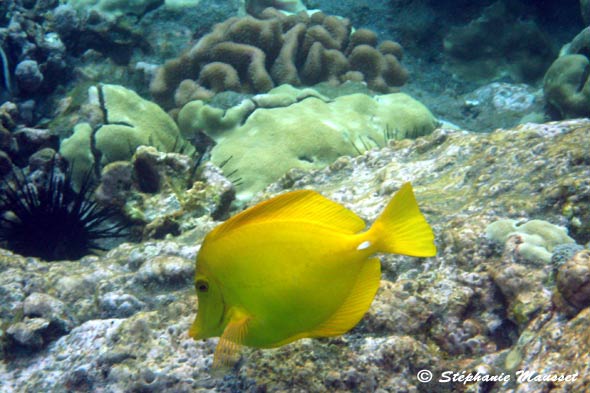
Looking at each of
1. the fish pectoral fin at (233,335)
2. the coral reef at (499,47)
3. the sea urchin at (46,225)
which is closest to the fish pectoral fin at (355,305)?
the fish pectoral fin at (233,335)

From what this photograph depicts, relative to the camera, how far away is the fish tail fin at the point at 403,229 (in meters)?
1.47

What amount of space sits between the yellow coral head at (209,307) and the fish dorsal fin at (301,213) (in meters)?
0.17

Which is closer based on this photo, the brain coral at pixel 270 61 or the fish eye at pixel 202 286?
the fish eye at pixel 202 286

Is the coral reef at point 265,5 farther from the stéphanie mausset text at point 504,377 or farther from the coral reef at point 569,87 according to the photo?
the stéphanie mausset text at point 504,377

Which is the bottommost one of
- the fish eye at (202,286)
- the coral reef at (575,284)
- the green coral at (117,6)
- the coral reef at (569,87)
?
the coral reef at (569,87)

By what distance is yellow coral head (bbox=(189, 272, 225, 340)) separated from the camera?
4.91ft

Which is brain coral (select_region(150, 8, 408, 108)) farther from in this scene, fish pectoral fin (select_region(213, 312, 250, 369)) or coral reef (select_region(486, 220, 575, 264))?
fish pectoral fin (select_region(213, 312, 250, 369))

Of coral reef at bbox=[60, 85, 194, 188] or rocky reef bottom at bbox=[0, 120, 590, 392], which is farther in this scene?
coral reef at bbox=[60, 85, 194, 188]

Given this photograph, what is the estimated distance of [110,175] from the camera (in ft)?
13.3

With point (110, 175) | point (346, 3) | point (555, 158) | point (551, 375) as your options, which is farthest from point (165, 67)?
point (551, 375)

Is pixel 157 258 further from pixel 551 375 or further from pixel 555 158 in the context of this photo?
pixel 555 158

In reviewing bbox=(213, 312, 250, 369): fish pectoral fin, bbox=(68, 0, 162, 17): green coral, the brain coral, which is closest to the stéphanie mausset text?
bbox=(213, 312, 250, 369): fish pectoral fin

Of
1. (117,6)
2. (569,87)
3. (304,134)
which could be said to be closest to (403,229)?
(304,134)

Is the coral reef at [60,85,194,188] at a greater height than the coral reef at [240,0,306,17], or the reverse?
the coral reef at [240,0,306,17]
